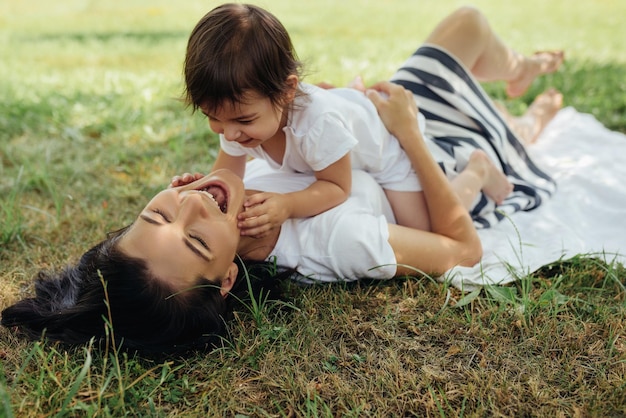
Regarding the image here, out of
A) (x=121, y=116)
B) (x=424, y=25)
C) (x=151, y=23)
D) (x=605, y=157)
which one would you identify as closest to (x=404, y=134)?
(x=605, y=157)

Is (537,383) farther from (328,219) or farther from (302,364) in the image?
(328,219)

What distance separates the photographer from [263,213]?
236 cm

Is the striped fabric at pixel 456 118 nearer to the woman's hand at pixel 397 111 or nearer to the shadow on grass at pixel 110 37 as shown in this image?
the woman's hand at pixel 397 111

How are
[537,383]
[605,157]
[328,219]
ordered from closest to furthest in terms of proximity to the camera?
[537,383]
[328,219]
[605,157]

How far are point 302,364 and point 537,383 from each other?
0.78 meters

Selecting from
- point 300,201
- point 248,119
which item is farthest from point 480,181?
point 248,119

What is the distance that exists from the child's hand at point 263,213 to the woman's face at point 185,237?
42 mm

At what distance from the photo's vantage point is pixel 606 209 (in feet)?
10.4

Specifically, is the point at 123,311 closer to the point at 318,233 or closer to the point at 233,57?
the point at 318,233

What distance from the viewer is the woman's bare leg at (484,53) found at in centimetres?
335

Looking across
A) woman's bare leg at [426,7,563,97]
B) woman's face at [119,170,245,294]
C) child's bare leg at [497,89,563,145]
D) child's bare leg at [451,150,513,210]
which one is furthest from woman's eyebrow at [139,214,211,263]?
child's bare leg at [497,89,563,145]

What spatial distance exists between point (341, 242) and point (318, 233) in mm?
130

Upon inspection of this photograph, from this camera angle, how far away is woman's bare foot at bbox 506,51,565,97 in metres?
3.85

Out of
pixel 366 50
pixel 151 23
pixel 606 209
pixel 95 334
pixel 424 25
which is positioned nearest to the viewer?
pixel 95 334
